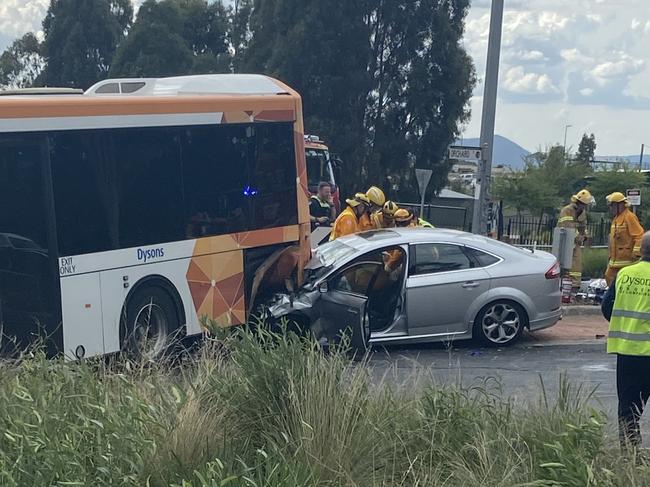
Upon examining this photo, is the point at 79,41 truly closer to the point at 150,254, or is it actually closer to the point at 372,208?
the point at 372,208

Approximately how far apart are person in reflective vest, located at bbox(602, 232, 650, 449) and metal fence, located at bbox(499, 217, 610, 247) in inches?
745

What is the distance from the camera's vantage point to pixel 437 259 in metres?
11.2

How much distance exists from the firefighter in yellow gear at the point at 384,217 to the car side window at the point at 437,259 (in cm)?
271

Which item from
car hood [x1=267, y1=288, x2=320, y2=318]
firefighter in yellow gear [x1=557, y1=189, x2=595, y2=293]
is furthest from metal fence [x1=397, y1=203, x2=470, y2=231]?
car hood [x1=267, y1=288, x2=320, y2=318]

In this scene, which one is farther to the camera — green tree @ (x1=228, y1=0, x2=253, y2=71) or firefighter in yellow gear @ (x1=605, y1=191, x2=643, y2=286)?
green tree @ (x1=228, y1=0, x2=253, y2=71)

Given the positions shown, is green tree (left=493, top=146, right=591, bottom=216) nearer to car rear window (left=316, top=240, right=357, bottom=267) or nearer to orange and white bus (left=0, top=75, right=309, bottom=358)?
car rear window (left=316, top=240, right=357, bottom=267)

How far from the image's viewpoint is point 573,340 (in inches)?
488

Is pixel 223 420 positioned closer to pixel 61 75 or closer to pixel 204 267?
pixel 204 267

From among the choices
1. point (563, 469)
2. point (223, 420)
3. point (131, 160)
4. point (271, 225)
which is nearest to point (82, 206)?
point (131, 160)

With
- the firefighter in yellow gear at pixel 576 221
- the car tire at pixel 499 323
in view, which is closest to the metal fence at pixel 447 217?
the firefighter in yellow gear at pixel 576 221

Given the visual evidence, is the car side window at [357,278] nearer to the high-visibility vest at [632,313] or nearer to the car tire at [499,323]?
the car tire at [499,323]

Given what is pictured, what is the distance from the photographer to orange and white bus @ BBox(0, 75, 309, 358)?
8.79m

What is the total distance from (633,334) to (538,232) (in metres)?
22.0

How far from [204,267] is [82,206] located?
5.71ft
